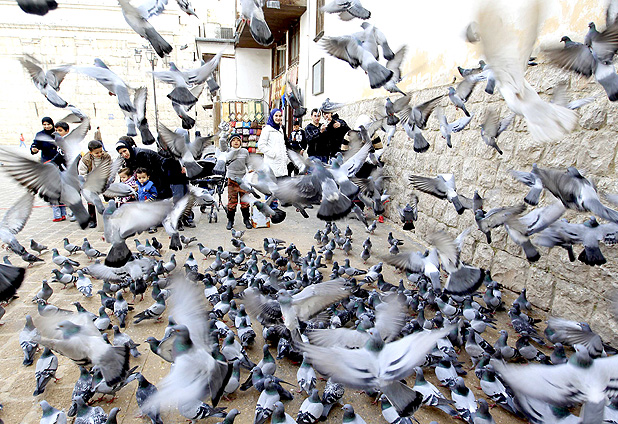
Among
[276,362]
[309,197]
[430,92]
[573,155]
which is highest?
[430,92]

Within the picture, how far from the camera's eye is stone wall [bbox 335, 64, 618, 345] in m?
3.23

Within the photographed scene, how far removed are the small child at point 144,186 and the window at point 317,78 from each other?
6.03 meters

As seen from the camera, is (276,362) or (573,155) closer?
(276,362)

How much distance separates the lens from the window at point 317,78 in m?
10.2

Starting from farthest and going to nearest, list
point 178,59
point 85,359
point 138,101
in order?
point 178,59, point 138,101, point 85,359

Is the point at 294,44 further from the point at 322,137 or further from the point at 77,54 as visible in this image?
the point at 77,54

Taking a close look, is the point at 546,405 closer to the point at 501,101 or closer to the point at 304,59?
the point at 501,101

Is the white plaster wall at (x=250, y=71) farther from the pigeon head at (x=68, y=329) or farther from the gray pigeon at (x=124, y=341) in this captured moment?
the pigeon head at (x=68, y=329)

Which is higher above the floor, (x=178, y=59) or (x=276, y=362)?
(x=178, y=59)

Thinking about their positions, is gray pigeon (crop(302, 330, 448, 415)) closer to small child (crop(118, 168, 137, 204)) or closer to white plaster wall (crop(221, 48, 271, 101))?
small child (crop(118, 168, 137, 204))

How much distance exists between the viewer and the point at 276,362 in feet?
10.4

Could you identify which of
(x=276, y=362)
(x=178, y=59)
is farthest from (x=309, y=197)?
(x=178, y=59)

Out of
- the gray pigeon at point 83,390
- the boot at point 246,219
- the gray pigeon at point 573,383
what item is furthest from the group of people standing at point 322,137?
the gray pigeon at point 573,383

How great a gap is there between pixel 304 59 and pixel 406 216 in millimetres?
8039
